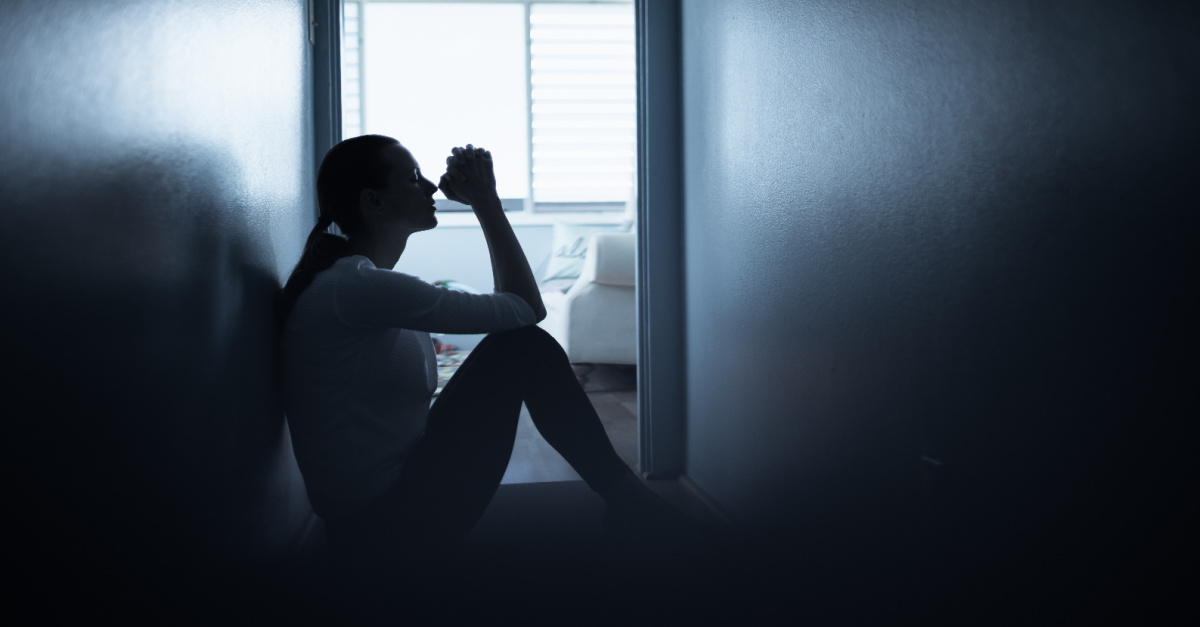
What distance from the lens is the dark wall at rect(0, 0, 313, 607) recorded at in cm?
54

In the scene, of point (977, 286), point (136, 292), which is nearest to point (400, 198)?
point (136, 292)

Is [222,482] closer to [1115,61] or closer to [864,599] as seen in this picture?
[864,599]

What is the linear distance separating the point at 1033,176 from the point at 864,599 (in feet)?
1.98

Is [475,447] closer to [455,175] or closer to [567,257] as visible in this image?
[455,175]

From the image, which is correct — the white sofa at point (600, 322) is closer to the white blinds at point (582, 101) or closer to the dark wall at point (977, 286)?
the white blinds at point (582, 101)

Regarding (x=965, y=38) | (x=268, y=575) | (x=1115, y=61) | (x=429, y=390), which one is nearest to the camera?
(x=1115, y=61)

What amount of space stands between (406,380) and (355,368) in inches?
3.9

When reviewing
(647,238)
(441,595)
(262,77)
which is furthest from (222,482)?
(647,238)

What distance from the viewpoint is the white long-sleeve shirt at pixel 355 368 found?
1.11m

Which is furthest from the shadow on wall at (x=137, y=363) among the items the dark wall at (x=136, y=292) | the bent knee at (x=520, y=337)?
the bent knee at (x=520, y=337)

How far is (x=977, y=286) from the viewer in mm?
812

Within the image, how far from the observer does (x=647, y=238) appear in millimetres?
1848

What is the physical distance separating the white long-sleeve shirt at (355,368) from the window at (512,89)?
3.90 meters

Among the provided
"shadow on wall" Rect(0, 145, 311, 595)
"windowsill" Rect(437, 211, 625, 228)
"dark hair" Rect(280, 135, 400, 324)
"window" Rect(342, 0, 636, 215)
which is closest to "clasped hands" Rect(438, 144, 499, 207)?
"dark hair" Rect(280, 135, 400, 324)
